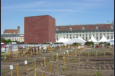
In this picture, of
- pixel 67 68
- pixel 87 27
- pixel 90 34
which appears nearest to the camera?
pixel 67 68

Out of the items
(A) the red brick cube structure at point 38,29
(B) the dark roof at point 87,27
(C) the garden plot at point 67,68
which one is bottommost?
(C) the garden plot at point 67,68

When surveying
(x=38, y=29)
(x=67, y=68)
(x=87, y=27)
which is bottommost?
(x=67, y=68)

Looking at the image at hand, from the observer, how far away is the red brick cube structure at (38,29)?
44.5 metres

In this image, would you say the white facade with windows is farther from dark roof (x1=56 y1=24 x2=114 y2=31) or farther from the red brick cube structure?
the red brick cube structure

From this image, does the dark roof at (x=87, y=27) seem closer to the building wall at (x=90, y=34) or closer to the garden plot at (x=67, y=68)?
the building wall at (x=90, y=34)

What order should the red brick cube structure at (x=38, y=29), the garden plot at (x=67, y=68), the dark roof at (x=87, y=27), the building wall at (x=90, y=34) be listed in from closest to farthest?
the garden plot at (x=67, y=68) < the red brick cube structure at (x=38, y=29) < the building wall at (x=90, y=34) < the dark roof at (x=87, y=27)

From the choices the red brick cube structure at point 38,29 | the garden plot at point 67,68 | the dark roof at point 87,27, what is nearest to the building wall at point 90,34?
the dark roof at point 87,27

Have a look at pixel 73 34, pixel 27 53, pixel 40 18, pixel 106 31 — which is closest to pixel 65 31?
pixel 73 34

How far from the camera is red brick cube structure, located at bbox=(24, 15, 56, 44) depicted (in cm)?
4447

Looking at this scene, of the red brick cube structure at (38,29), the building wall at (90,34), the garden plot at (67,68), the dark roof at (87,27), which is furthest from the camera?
the dark roof at (87,27)

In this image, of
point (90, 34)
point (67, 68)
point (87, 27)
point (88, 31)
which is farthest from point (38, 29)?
point (87, 27)

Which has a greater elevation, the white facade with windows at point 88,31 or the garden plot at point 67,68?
the white facade with windows at point 88,31

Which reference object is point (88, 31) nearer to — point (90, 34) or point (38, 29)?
point (90, 34)

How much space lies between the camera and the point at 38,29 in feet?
149
